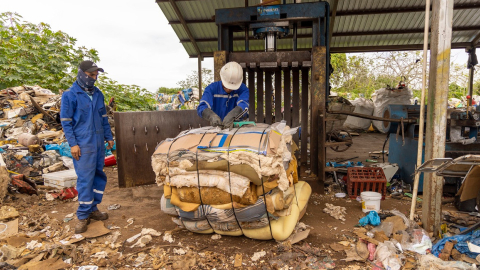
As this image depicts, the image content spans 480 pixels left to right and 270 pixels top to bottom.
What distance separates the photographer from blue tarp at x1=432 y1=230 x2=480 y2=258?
102 inches

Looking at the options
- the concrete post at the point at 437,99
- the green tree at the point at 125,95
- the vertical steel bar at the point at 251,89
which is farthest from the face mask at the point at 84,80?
the green tree at the point at 125,95

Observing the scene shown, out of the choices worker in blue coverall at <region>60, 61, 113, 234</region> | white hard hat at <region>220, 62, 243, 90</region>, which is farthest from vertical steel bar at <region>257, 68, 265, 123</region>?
worker in blue coverall at <region>60, 61, 113, 234</region>

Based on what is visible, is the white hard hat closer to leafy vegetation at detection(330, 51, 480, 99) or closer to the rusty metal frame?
the rusty metal frame

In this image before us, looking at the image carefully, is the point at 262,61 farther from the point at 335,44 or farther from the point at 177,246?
the point at 335,44

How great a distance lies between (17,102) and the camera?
332 inches

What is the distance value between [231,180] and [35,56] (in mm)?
10877

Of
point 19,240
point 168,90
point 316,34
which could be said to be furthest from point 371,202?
point 168,90

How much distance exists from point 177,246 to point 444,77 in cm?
312

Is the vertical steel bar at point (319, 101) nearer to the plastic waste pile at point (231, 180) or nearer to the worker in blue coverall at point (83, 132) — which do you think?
the plastic waste pile at point (231, 180)

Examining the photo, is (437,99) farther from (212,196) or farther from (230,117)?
(212,196)

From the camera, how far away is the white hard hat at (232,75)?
12.1ft

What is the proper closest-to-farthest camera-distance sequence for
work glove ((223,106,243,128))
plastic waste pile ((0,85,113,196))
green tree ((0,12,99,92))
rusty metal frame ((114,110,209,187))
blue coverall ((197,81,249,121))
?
work glove ((223,106,243,128)) < blue coverall ((197,81,249,121)) < rusty metal frame ((114,110,209,187)) < plastic waste pile ((0,85,113,196)) < green tree ((0,12,99,92))

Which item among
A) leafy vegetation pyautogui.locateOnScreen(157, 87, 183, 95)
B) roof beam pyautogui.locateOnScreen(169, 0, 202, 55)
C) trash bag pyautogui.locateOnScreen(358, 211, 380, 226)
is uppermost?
roof beam pyautogui.locateOnScreen(169, 0, 202, 55)

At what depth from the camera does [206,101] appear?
383 centimetres
